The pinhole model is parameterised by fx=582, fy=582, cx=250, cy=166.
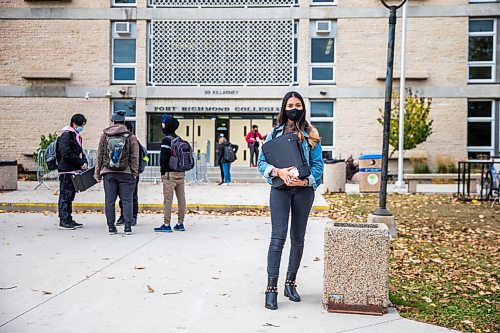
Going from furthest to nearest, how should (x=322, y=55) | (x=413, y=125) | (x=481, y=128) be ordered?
1. (x=322, y=55)
2. (x=481, y=128)
3. (x=413, y=125)

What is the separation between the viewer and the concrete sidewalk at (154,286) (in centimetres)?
475

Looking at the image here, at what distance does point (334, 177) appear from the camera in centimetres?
1747

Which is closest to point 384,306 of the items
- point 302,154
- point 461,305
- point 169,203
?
point 461,305

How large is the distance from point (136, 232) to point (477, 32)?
2130cm

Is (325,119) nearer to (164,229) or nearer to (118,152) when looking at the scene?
(164,229)

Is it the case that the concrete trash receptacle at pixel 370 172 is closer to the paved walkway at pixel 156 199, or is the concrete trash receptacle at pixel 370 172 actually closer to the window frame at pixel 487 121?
the paved walkway at pixel 156 199

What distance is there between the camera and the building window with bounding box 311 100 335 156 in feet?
87.1

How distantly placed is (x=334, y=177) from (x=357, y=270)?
12.5 m

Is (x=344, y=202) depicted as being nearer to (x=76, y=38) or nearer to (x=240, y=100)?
(x=240, y=100)

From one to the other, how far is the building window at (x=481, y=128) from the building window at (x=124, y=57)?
15499mm

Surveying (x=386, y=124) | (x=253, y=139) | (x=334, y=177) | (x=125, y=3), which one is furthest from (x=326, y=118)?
(x=386, y=124)

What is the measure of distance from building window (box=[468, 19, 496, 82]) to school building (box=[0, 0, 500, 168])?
0.04m

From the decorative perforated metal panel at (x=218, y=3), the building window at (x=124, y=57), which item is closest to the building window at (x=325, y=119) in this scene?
the decorative perforated metal panel at (x=218, y=3)

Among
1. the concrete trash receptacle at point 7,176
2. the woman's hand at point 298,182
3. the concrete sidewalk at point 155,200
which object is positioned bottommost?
the concrete sidewalk at point 155,200
